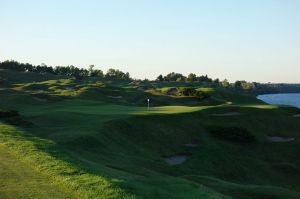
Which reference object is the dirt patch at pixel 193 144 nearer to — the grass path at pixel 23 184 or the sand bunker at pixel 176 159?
the sand bunker at pixel 176 159

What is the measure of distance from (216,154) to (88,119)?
42.0ft

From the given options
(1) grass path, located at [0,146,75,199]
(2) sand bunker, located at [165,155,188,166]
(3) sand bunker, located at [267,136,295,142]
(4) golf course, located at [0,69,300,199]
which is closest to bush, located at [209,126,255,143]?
(4) golf course, located at [0,69,300,199]

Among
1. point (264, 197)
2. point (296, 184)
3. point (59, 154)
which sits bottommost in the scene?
point (296, 184)

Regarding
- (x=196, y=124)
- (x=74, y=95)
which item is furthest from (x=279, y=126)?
(x=74, y=95)

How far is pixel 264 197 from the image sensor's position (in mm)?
24516

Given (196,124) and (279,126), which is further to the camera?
(279,126)

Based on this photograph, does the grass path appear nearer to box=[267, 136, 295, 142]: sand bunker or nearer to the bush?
the bush

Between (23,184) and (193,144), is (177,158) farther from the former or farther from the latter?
(23,184)

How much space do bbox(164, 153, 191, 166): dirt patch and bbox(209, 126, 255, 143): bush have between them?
8040 mm

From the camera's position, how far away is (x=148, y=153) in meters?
38.7

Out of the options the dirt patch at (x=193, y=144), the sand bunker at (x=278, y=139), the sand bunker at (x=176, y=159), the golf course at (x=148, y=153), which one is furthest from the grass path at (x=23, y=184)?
the sand bunker at (x=278, y=139)

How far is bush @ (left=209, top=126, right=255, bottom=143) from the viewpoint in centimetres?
4828

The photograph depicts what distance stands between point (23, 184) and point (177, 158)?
26.0 meters

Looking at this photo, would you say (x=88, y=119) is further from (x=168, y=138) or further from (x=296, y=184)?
(x=296, y=184)
